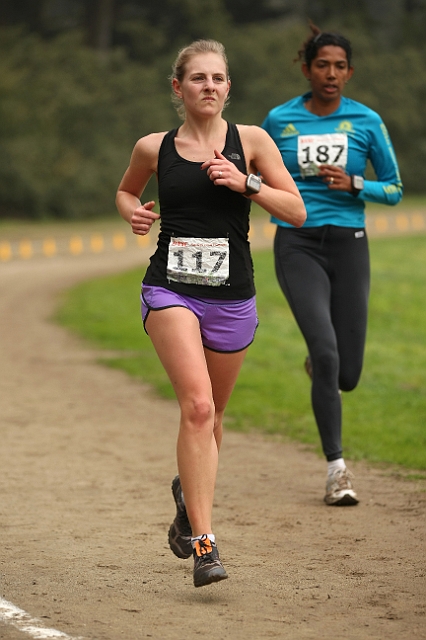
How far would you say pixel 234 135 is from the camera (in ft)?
17.5

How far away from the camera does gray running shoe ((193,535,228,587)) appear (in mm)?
4797

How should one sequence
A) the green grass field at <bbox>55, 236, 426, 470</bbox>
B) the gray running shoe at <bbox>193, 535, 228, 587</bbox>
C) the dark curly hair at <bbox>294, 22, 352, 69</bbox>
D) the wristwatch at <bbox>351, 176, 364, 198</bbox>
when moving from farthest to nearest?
the green grass field at <bbox>55, 236, 426, 470</bbox> < the dark curly hair at <bbox>294, 22, 352, 69</bbox> < the wristwatch at <bbox>351, 176, 364, 198</bbox> < the gray running shoe at <bbox>193, 535, 228, 587</bbox>

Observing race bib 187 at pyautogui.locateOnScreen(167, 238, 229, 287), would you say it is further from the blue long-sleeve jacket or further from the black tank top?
the blue long-sleeve jacket

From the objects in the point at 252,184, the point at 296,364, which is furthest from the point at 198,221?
the point at 296,364

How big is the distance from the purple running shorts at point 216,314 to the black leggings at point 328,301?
5.47 feet

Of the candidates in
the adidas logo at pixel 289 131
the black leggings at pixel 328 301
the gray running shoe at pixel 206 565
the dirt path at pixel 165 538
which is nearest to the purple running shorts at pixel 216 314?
the gray running shoe at pixel 206 565

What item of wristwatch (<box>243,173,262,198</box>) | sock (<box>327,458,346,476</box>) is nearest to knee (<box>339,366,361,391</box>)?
sock (<box>327,458,346,476</box>)

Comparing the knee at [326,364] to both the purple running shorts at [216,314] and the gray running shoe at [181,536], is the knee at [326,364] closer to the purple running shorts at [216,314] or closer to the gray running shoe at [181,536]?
the purple running shorts at [216,314]

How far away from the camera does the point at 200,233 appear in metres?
5.19

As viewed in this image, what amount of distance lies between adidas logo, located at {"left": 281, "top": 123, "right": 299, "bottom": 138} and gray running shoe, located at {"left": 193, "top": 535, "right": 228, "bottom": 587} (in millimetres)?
3050

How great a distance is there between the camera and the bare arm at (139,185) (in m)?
5.29

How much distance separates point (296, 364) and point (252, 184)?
8875mm

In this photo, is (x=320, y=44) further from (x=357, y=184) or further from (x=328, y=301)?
(x=328, y=301)

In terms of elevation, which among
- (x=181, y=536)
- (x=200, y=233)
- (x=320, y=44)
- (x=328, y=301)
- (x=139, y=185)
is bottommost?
(x=181, y=536)
